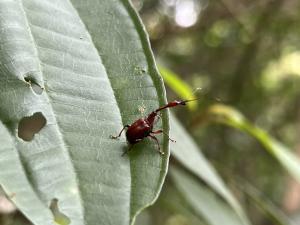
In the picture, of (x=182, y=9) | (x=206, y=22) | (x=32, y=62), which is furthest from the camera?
(x=182, y=9)

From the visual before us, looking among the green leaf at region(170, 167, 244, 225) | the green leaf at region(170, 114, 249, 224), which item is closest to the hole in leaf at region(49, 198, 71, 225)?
the green leaf at region(170, 114, 249, 224)

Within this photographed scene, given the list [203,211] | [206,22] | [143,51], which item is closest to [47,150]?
[143,51]

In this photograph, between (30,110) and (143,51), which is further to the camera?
(143,51)

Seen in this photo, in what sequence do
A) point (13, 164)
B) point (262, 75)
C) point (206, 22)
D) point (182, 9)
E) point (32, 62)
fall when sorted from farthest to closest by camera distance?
point (262, 75), point (182, 9), point (206, 22), point (32, 62), point (13, 164)

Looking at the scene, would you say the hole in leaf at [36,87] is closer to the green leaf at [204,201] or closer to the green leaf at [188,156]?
the green leaf at [188,156]

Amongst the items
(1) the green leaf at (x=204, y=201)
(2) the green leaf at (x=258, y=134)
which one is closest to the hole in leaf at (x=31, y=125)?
(1) the green leaf at (x=204, y=201)

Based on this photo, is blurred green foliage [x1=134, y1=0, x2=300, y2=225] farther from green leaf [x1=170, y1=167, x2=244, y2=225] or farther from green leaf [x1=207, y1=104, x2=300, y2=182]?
green leaf [x1=170, y1=167, x2=244, y2=225]

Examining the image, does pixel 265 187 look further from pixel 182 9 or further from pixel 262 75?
pixel 182 9
